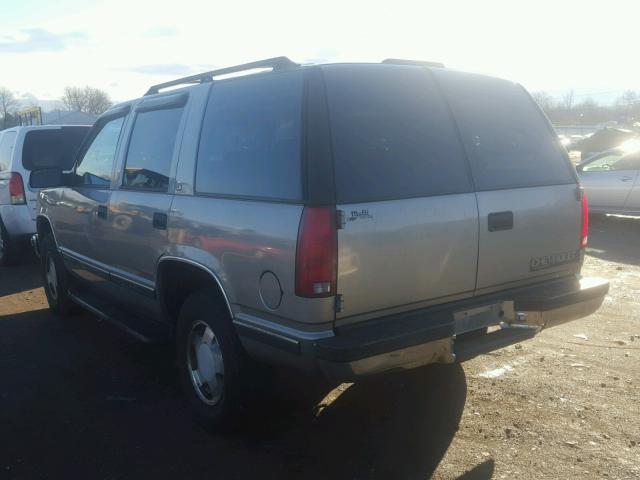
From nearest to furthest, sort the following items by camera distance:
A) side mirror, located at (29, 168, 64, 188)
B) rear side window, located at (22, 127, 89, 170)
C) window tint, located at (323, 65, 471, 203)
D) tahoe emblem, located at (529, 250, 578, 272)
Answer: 1. window tint, located at (323, 65, 471, 203)
2. tahoe emblem, located at (529, 250, 578, 272)
3. side mirror, located at (29, 168, 64, 188)
4. rear side window, located at (22, 127, 89, 170)

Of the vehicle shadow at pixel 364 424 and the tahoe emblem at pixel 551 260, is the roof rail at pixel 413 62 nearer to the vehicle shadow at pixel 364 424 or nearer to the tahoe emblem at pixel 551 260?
the tahoe emblem at pixel 551 260

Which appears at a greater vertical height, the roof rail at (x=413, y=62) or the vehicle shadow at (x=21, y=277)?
the roof rail at (x=413, y=62)

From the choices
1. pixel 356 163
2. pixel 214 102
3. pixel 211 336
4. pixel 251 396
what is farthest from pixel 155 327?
pixel 356 163

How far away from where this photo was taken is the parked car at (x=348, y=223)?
3.24 metres

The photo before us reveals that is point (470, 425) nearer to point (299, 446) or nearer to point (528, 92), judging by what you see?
point (299, 446)

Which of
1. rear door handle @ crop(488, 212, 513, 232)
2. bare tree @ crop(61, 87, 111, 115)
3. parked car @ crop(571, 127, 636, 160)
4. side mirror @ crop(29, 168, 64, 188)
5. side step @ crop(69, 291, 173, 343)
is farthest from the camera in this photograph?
bare tree @ crop(61, 87, 111, 115)

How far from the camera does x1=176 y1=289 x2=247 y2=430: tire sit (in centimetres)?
375

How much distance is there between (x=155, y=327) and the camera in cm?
475

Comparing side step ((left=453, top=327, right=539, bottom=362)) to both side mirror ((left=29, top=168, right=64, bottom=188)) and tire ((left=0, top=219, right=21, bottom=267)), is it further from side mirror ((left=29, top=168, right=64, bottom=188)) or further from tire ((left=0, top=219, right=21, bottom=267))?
tire ((left=0, top=219, right=21, bottom=267))

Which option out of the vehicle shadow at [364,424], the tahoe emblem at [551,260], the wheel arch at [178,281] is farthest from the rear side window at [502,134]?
the wheel arch at [178,281]

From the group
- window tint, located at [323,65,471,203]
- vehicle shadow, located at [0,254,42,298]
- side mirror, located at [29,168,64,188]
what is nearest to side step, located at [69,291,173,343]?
side mirror, located at [29,168,64,188]

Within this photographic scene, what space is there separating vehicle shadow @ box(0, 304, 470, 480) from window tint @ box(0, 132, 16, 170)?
4.85 metres

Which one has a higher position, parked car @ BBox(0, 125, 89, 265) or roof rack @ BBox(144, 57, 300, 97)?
roof rack @ BBox(144, 57, 300, 97)

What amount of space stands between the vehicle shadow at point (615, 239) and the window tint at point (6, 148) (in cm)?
831
